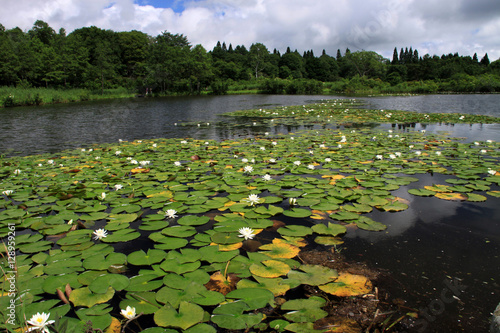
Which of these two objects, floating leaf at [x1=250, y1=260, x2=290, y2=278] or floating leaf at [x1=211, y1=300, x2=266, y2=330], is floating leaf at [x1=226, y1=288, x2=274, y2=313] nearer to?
floating leaf at [x1=211, y1=300, x2=266, y2=330]

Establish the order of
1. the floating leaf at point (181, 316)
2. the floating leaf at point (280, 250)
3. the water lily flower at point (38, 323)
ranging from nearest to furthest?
the water lily flower at point (38, 323), the floating leaf at point (181, 316), the floating leaf at point (280, 250)

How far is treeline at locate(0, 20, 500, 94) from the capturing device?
34531 millimetres

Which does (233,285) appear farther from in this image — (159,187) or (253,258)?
(159,187)

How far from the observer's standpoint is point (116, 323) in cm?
159

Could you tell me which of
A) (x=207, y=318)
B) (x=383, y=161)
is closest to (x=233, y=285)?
(x=207, y=318)

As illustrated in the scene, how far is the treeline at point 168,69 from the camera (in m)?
34.5

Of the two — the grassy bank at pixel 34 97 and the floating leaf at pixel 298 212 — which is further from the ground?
the grassy bank at pixel 34 97

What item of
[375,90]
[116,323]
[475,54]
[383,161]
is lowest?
[116,323]

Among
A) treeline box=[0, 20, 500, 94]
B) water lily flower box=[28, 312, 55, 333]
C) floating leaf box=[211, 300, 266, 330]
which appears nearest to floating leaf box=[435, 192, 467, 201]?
floating leaf box=[211, 300, 266, 330]

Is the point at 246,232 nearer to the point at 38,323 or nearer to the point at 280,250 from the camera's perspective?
the point at 280,250

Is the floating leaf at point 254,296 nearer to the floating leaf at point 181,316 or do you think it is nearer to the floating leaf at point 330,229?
the floating leaf at point 181,316

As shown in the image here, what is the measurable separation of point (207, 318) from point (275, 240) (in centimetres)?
101

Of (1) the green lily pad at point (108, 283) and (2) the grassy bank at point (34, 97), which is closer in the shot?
(1) the green lily pad at point (108, 283)

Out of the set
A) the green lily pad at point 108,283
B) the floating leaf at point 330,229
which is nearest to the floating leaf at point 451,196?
Answer: the floating leaf at point 330,229
